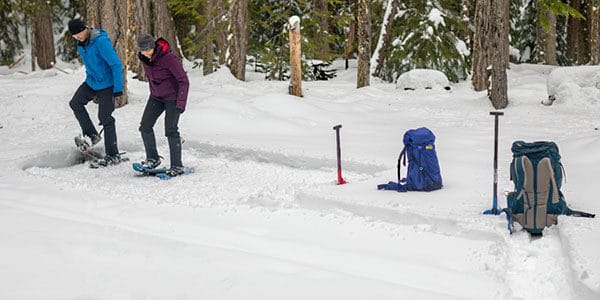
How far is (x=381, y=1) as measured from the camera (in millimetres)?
21953

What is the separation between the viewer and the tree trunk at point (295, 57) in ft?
43.3

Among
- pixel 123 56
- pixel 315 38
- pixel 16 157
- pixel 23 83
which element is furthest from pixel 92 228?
pixel 315 38

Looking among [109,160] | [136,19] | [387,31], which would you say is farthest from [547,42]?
[109,160]

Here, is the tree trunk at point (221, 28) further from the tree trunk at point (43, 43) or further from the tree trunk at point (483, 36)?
the tree trunk at point (43, 43)

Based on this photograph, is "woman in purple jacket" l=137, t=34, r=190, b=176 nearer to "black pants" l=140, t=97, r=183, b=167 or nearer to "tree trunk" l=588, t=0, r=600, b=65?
"black pants" l=140, t=97, r=183, b=167

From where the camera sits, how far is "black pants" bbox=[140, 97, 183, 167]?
769 cm

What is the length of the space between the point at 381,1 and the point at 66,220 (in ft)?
59.3

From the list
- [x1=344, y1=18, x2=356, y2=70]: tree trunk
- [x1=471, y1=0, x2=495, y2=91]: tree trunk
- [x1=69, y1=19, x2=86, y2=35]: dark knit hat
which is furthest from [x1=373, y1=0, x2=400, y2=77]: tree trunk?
[x1=69, y1=19, x2=86, y2=35]: dark knit hat

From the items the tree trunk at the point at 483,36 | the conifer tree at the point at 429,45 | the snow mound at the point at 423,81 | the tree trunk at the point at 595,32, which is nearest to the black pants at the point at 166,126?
the tree trunk at the point at 483,36

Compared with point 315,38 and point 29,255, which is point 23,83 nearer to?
point 315,38

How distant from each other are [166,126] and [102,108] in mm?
1128

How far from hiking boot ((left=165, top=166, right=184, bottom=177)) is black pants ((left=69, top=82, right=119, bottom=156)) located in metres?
1.18

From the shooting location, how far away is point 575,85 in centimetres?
1302

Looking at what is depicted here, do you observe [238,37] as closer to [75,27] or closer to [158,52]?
[75,27]
